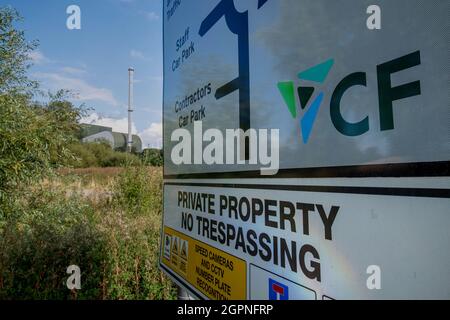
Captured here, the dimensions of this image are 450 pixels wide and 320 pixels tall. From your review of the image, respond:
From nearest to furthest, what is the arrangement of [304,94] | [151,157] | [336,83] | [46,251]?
[336,83] < [304,94] < [46,251] < [151,157]

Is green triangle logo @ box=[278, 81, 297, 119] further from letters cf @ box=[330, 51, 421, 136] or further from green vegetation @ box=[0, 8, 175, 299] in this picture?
green vegetation @ box=[0, 8, 175, 299]

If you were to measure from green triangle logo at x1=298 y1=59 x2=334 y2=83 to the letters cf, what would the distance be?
7 cm

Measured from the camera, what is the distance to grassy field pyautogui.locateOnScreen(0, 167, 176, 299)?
153 inches

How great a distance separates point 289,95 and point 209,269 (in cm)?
97

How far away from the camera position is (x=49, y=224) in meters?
4.39

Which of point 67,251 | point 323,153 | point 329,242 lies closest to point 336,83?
point 323,153

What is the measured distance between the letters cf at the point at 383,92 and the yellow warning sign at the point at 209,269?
2.41 feet

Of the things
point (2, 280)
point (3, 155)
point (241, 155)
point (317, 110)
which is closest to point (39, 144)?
point (3, 155)

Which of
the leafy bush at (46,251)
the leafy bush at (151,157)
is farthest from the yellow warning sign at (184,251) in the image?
the leafy bush at (151,157)

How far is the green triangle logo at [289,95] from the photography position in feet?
3.57

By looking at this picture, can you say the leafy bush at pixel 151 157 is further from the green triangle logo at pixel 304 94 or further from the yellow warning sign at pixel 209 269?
the green triangle logo at pixel 304 94

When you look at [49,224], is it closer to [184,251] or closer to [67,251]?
[67,251]

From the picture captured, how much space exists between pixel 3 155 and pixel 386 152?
438 cm
